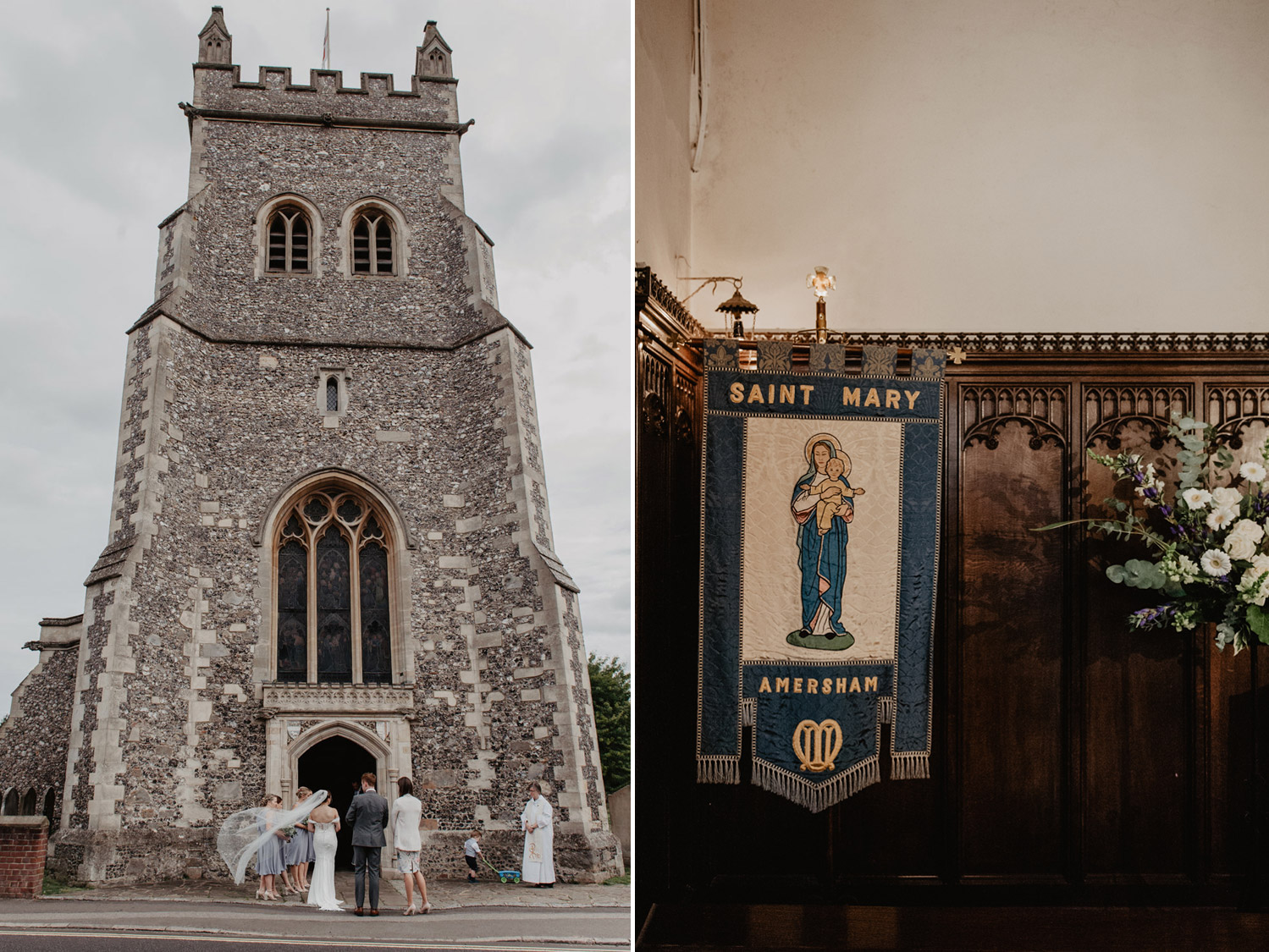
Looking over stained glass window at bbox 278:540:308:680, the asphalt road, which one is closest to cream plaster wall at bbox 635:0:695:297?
stained glass window at bbox 278:540:308:680

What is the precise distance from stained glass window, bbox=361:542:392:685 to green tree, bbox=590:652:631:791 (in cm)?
86

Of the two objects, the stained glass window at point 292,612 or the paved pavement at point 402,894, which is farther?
the stained glass window at point 292,612

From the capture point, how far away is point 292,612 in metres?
4.05

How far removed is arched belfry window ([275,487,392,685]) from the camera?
13.1ft

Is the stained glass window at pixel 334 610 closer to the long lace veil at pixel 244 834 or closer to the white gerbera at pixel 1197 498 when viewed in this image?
the long lace veil at pixel 244 834

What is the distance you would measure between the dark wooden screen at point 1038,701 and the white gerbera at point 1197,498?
48cm

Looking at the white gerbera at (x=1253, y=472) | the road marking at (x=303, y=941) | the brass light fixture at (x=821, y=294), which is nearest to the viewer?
the road marking at (x=303, y=941)

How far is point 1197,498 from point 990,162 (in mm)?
1984

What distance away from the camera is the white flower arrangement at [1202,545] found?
400cm

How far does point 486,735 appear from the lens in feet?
12.7

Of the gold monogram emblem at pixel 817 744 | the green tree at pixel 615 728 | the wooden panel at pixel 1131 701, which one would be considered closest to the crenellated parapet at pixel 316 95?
the green tree at pixel 615 728

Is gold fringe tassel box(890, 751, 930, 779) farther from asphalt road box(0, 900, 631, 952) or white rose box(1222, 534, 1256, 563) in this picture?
white rose box(1222, 534, 1256, 563)

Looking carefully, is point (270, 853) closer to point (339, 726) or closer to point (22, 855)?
point (339, 726)

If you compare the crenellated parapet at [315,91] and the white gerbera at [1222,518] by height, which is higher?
the crenellated parapet at [315,91]
